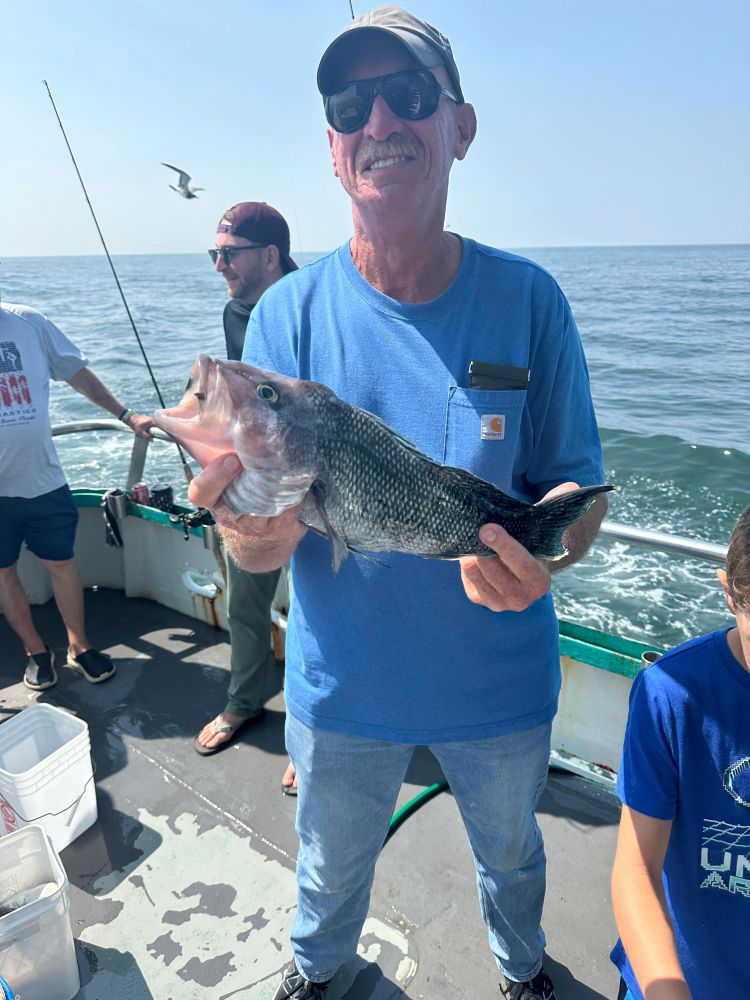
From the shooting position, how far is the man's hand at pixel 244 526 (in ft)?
5.85

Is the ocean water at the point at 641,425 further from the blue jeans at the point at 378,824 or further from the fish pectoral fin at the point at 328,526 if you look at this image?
the fish pectoral fin at the point at 328,526

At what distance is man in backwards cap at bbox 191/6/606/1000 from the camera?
201 centimetres

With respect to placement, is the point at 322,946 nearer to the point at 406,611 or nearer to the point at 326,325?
the point at 406,611


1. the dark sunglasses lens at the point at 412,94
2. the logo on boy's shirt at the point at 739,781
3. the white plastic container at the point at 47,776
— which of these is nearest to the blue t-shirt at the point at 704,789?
the logo on boy's shirt at the point at 739,781

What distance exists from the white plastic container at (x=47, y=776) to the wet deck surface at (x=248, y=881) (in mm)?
200

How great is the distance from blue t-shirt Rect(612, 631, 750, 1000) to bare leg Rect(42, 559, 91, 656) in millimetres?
4219

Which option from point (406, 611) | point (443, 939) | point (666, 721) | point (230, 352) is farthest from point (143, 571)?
point (666, 721)

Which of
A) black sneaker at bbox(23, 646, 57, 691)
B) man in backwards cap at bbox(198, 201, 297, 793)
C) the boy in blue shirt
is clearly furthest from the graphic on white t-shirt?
the boy in blue shirt

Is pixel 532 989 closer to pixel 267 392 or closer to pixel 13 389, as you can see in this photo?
pixel 267 392

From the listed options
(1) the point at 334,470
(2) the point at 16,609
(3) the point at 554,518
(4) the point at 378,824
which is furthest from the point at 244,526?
(2) the point at 16,609

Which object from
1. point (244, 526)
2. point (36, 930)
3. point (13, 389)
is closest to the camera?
point (244, 526)

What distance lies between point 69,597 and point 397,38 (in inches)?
171

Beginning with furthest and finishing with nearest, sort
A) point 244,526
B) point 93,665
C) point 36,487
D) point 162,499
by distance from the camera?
point 162,499 → point 93,665 → point 36,487 → point 244,526

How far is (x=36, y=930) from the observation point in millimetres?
2490
